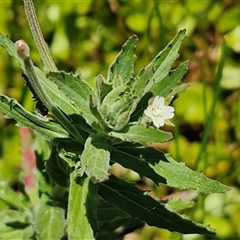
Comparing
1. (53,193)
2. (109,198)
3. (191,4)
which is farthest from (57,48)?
(109,198)

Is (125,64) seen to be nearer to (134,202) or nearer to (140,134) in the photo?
(140,134)

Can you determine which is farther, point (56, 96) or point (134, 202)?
point (134, 202)

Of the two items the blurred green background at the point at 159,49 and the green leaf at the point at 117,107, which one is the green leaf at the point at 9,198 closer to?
the blurred green background at the point at 159,49

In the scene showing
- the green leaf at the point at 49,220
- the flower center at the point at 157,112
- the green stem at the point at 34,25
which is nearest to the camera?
the green stem at the point at 34,25

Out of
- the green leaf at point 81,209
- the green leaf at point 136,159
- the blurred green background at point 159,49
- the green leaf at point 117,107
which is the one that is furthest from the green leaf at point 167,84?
the blurred green background at point 159,49

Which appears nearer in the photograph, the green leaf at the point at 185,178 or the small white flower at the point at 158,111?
the small white flower at the point at 158,111

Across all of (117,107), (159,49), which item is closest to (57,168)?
(117,107)
